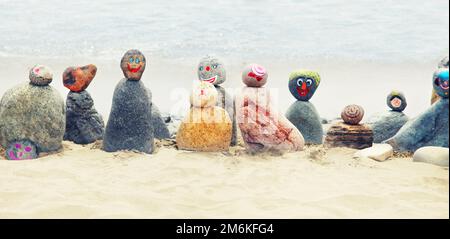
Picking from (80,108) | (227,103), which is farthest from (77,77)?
(227,103)

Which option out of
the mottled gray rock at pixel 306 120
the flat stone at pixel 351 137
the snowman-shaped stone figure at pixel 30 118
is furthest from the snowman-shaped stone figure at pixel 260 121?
the snowman-shaped stone figure at pixel 30 118

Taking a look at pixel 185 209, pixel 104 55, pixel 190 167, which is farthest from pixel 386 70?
pixel 185 209

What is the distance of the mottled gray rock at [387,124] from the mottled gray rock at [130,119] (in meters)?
3.22

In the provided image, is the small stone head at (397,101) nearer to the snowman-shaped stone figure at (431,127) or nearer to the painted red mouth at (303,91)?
the snowman-shaped stone figure at (431,127)

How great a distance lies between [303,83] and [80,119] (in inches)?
116

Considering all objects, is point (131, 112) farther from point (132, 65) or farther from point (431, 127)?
point (431, 127)

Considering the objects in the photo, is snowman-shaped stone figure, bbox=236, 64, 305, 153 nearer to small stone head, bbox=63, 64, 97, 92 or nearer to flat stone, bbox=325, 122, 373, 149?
flat stone, bbox=325, 122, 373, 149

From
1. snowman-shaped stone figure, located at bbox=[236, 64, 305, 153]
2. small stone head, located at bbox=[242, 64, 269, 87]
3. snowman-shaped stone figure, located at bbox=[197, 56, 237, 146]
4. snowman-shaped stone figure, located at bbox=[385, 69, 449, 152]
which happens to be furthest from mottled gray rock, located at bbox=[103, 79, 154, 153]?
snowman-shaped stone figure, located at bbox=[385, 69, 449, 152]

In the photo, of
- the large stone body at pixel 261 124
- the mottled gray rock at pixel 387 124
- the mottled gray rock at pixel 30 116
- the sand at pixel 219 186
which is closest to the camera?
the sand at pixel 219 186

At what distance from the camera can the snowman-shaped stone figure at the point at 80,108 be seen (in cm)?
688

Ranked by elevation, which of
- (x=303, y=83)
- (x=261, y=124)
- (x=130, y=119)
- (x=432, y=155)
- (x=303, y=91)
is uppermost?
(x=303, y=83)

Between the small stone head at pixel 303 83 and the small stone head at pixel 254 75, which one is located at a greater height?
the small stone head at pixel 254 75

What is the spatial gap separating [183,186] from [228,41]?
17.6 meters

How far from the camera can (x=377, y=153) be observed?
6.18 m
